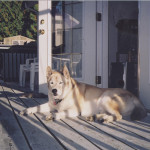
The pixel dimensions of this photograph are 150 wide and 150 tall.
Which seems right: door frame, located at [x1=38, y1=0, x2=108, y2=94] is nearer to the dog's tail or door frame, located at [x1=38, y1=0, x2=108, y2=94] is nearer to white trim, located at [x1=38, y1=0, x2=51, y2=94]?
white trim, located at [x1=38, y1=0, x2=51, y2=94]

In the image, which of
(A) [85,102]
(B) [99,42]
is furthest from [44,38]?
(A) [85,102]

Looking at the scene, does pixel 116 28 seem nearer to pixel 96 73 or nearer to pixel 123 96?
pixel 96 73

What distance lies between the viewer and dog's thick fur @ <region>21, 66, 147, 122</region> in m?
2.26

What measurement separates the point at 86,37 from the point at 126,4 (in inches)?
71.7

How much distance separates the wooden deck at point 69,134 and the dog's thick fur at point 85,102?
0.41ft

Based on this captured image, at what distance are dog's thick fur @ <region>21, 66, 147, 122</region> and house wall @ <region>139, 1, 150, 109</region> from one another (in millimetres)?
409

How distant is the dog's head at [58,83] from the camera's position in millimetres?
2377

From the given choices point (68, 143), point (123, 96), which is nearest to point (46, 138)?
point (68, 143)

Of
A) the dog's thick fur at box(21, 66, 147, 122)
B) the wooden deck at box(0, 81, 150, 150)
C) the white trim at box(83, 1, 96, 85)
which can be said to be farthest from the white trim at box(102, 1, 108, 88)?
the wooden deck at box(0, 81, 150, 150)

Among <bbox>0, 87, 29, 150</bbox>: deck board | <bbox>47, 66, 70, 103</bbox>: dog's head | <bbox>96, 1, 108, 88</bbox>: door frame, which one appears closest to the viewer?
<bbox>0, 87, 29, 150</bbox>: deck board

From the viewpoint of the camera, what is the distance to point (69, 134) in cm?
170

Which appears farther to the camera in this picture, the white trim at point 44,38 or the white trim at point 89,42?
the white trim at point 44,38

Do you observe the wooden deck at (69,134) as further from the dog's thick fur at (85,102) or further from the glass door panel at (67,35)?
the glass door panel at (67,35)

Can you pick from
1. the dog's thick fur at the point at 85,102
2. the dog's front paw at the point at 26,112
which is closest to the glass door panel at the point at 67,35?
the dog's thick fur at the point at 85,102
